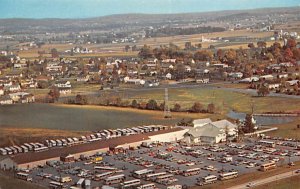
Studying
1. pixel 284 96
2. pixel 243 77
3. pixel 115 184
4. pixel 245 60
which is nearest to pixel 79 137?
pixel 115 184

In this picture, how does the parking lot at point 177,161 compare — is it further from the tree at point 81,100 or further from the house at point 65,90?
the house at point 65,90

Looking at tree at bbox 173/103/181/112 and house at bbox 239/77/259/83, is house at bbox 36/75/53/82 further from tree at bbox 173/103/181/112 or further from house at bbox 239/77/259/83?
tree at bbox 173/103/181/112

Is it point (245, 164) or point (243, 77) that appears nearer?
point (245, 164)

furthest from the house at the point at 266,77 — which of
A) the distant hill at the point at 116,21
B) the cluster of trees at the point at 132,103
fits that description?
the distant hill at the point at 116,21

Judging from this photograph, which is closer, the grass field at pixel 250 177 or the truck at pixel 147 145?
the grass field at pixel 250 177

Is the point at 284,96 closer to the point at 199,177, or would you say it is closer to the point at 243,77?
the point at 243,77

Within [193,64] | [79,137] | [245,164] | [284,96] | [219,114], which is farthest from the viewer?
[193,64]
